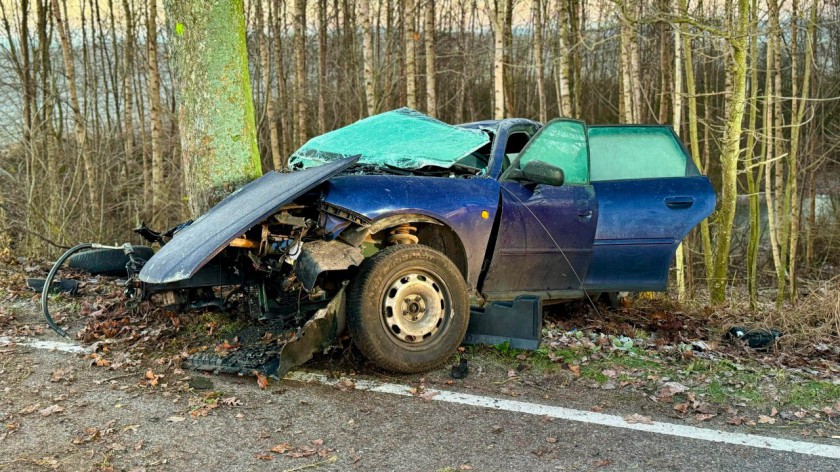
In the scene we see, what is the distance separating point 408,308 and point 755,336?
10.9 feet

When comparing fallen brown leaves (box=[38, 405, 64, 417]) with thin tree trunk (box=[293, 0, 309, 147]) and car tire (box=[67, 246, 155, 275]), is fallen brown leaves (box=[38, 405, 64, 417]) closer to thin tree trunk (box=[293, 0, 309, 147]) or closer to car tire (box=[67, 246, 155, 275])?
car tire (box=[67, 246, 155, 275])

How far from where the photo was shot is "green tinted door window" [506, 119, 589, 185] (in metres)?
5.74

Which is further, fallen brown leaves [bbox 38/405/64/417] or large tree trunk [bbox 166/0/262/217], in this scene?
large tree trunk [bbox 166/0/262/217]

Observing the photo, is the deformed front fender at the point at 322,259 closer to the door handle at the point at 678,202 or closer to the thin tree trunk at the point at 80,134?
the door handle at the point at 678,202

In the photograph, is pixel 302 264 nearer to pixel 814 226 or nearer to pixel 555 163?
pixel 555 163

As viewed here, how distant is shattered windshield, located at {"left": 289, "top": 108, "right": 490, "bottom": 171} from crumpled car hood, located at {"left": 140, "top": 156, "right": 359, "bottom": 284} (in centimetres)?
66

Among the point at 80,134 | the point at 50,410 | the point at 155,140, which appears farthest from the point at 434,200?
the point at 155,140

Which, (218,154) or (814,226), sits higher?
(218,154)

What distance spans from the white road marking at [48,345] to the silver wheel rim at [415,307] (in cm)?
232

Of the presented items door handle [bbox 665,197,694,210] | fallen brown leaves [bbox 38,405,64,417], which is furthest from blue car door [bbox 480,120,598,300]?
fallen brown leaves [bbox 38,405,64,417]

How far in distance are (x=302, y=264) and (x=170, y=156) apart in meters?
15.9

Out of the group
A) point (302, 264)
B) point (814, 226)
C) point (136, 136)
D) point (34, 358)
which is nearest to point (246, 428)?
point (302, 264)

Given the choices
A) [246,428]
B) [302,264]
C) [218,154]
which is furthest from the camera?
[218,154]

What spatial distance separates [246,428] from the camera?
153 inches
